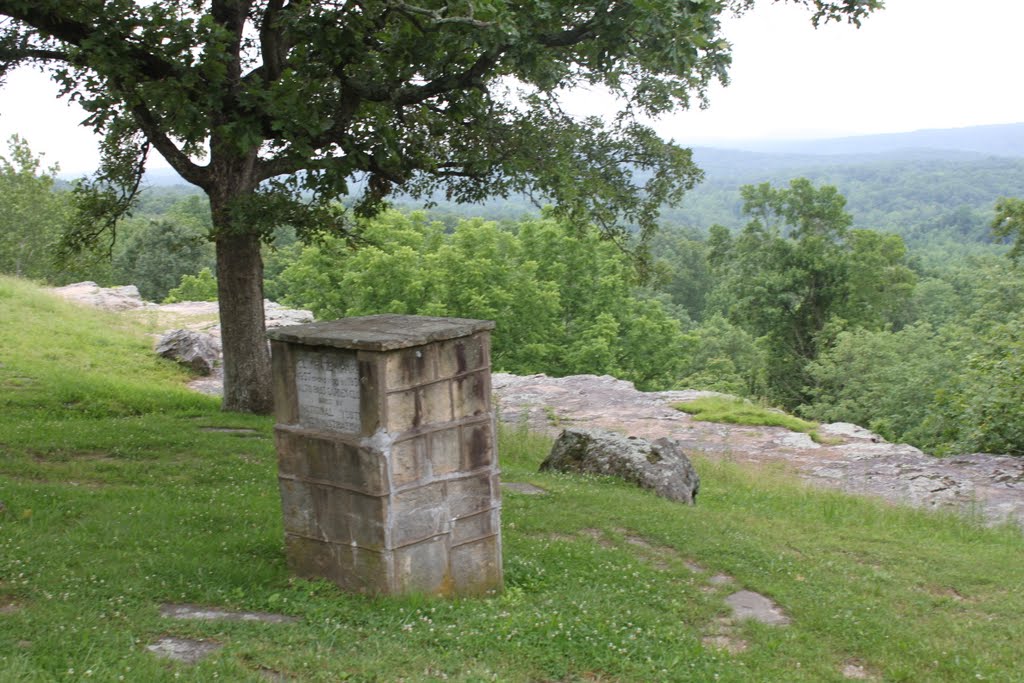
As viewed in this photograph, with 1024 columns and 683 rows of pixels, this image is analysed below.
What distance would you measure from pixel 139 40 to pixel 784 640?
1039 cm

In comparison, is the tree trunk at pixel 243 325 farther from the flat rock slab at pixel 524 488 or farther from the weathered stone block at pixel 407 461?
the weathered stone block at pixel 407 461

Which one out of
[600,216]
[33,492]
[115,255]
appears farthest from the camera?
[115,255]

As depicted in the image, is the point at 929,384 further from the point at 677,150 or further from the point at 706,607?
the point at 706,607

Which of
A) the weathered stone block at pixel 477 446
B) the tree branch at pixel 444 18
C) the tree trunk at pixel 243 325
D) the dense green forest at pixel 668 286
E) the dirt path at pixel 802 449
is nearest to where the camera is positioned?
the weathered stone block at pixel 477 446

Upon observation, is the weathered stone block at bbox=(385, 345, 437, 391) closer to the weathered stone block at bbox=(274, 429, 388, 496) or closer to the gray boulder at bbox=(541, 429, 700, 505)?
the weathered stone block at bbox=(274, 429, 388, 496)

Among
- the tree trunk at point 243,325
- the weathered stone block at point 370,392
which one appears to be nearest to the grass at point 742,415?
the tree trunk at point 243,325

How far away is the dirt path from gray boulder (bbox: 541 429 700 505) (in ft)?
14.4

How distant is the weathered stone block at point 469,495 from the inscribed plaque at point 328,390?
995 millimetres

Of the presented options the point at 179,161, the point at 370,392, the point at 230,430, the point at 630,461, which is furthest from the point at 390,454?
the point at 179,161

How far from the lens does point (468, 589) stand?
7660mm

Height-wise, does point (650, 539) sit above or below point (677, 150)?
below

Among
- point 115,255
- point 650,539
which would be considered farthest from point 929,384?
point 115,255

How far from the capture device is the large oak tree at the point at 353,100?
1108 cm

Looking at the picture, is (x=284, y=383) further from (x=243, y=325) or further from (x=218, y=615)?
(x=243, y=325)
